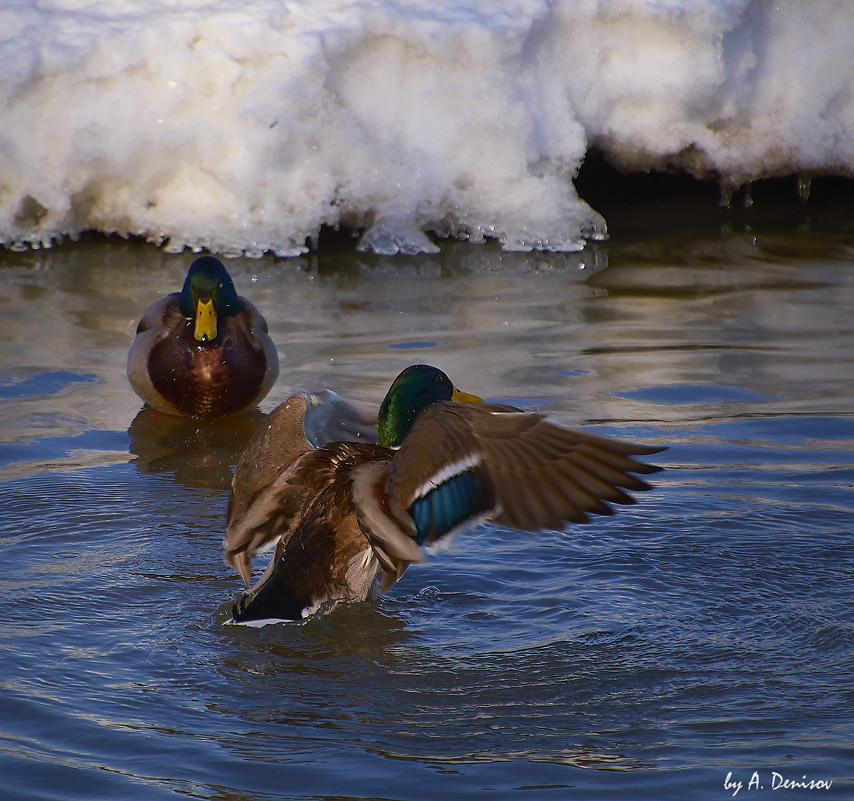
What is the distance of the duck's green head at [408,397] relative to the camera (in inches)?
148

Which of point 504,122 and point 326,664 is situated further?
point 504,122

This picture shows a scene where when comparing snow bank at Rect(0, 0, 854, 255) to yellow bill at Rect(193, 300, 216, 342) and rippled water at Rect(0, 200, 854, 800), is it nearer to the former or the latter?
rippled water at Rect(0, 200, 854, 800)

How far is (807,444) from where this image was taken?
15.9 feet

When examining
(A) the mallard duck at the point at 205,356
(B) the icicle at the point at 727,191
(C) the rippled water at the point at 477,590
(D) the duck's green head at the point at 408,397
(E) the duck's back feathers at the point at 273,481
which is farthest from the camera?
(B) the icicle at the point at 727,191

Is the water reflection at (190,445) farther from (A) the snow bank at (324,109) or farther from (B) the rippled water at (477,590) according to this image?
(A) the snow bank at (324,109)

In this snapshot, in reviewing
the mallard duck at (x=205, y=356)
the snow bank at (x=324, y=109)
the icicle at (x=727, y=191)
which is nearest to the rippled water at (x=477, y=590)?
the mallard duck at (x=205, y=356)

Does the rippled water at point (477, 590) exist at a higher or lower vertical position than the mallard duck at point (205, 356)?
lower

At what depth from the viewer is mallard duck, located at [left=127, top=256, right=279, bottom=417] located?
5.30 meters

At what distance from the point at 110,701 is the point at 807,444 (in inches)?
114

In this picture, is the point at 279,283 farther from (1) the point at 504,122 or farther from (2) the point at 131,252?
(1) the point at 504,122

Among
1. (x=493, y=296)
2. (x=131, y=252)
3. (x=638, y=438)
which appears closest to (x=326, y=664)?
(x=638, y=438)

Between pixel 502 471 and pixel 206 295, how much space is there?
261cm

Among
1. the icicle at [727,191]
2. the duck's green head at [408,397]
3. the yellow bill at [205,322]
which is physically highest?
the icicle at [727,191]

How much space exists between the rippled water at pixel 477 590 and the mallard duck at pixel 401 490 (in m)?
0.19
